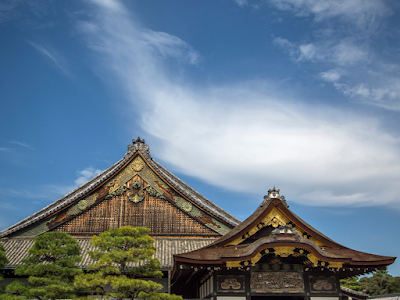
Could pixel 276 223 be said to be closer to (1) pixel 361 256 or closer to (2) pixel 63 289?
(1) pixel 361 256

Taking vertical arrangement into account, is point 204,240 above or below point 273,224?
below

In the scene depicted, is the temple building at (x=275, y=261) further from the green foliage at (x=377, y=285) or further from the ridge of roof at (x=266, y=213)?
the green foliage at (x=377, y=285)

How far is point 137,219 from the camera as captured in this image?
17.4 metres

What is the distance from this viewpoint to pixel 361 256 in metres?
11.6

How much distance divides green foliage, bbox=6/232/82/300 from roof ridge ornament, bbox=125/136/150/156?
7.92m

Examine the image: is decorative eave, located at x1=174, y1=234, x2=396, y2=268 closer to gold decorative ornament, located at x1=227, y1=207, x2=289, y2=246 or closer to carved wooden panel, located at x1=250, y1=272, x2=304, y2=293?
gold decorative ornament, located at x1=227, y1=207, x2=289, y2=246

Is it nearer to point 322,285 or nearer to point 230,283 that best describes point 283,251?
point 230,283

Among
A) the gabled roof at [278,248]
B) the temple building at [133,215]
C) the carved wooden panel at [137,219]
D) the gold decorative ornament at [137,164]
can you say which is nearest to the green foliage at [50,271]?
the gabled roof at [278,248]

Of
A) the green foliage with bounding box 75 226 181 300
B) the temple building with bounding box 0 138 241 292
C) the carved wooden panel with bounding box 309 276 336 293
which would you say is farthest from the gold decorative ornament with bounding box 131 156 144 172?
the carved wooden panel with bounding box 309 276 336 293

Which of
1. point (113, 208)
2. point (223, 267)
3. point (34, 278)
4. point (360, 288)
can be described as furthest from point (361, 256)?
point (360, 288)

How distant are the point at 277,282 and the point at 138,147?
1077cm

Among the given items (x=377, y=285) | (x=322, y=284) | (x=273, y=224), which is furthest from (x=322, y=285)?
(x=377, y=285)

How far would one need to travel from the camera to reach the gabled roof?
10656mm

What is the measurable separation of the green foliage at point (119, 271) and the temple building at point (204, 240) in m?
0.98
